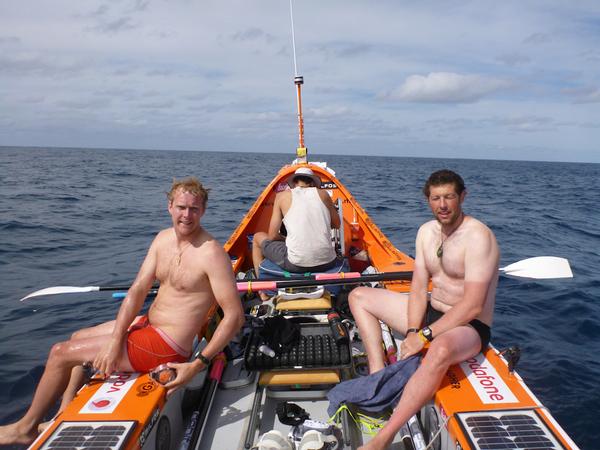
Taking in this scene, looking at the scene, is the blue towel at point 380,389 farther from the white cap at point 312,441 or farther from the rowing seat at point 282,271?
the rowing seat at point 282,271

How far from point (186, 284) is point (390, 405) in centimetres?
150

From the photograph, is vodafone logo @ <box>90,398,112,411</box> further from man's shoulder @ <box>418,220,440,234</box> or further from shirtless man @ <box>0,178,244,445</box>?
man's shoulder @ <box>418,220,440,234</box>

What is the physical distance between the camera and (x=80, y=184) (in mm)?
21109

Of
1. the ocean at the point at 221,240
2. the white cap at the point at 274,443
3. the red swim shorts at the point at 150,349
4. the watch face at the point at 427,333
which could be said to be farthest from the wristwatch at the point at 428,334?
the ocean at the point at 221,240

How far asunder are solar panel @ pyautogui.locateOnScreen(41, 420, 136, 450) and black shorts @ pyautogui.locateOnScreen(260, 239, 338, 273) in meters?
2.74

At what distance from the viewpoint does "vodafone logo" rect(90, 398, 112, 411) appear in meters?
2.37

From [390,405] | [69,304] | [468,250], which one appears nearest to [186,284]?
[390,405]

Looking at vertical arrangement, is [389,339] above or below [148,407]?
below

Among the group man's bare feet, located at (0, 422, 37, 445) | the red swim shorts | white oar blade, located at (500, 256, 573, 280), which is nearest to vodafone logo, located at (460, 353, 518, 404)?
white oar blade, located at (500, 256, 573, 280)

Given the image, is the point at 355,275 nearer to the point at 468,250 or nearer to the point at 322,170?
the point at 468,250

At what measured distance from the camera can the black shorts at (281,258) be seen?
15.7 ft

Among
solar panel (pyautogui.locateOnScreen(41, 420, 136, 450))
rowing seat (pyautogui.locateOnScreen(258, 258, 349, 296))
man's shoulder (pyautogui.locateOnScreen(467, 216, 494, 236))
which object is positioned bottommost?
solar panel (pyautogui.locateOnScreen(41, 420, 136, 450))

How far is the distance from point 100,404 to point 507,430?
2.08 m

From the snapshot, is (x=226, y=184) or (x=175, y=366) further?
(x=226, y=184)
